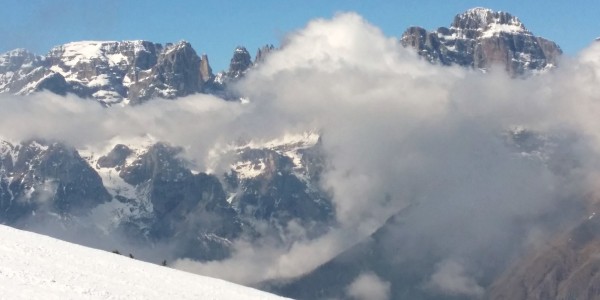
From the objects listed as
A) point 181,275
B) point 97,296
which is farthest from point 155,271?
point 97,296

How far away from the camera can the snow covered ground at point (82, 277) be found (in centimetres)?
9694

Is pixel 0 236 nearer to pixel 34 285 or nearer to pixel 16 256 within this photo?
pixel 16 256

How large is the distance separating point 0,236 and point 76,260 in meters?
10.4

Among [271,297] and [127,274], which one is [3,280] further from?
[271,297]

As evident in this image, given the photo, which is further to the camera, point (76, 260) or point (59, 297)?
point (76, 260)

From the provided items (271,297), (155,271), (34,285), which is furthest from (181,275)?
(34,285)

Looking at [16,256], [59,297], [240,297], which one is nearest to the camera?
[59,297]

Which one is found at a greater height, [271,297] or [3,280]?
[271,297]

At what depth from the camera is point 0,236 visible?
12006 cm

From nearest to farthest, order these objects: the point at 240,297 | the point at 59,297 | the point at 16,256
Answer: the point at 59,297
the point at 16,256
the point at 240,297

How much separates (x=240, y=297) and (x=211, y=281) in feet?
27.3

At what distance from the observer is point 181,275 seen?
4906 inches

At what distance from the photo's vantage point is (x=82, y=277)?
350 ft

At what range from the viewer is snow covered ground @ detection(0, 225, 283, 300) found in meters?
96.9
